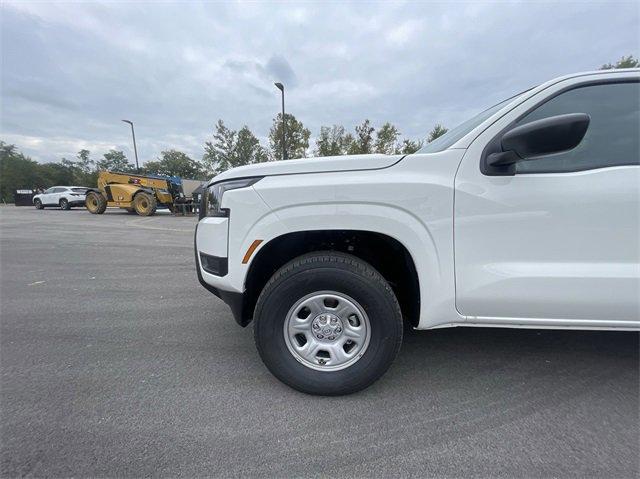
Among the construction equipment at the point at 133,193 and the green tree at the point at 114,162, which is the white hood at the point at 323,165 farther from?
the green tree at the point at 114,162

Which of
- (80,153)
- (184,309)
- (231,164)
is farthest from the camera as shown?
(80,153)

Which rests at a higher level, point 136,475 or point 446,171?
point 446,171

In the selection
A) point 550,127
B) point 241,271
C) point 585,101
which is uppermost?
point 585,101

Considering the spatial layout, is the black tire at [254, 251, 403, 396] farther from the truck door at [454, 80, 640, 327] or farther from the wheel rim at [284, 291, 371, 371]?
the truck door at [454, 80, 640, 327]

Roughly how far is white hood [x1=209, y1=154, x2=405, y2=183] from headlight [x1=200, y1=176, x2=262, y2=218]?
49 mm

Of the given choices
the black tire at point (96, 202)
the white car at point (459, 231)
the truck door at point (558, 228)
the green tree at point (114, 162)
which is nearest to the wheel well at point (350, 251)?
the white car at point (459, 231)

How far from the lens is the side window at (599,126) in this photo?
1.84 metres

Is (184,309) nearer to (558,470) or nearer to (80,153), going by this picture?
(558,470)

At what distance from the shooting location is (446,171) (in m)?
1.88

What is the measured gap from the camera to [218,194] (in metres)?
2.24

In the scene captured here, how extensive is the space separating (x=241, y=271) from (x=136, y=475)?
1.12 meters

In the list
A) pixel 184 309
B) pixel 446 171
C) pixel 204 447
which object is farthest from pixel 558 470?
pixel 184 309

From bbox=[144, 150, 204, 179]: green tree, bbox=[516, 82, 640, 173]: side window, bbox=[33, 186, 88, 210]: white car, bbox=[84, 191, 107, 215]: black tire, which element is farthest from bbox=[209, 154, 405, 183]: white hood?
bbox=[144, 150, 204, 179]: green tree

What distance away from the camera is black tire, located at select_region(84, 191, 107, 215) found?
18.0 meters
